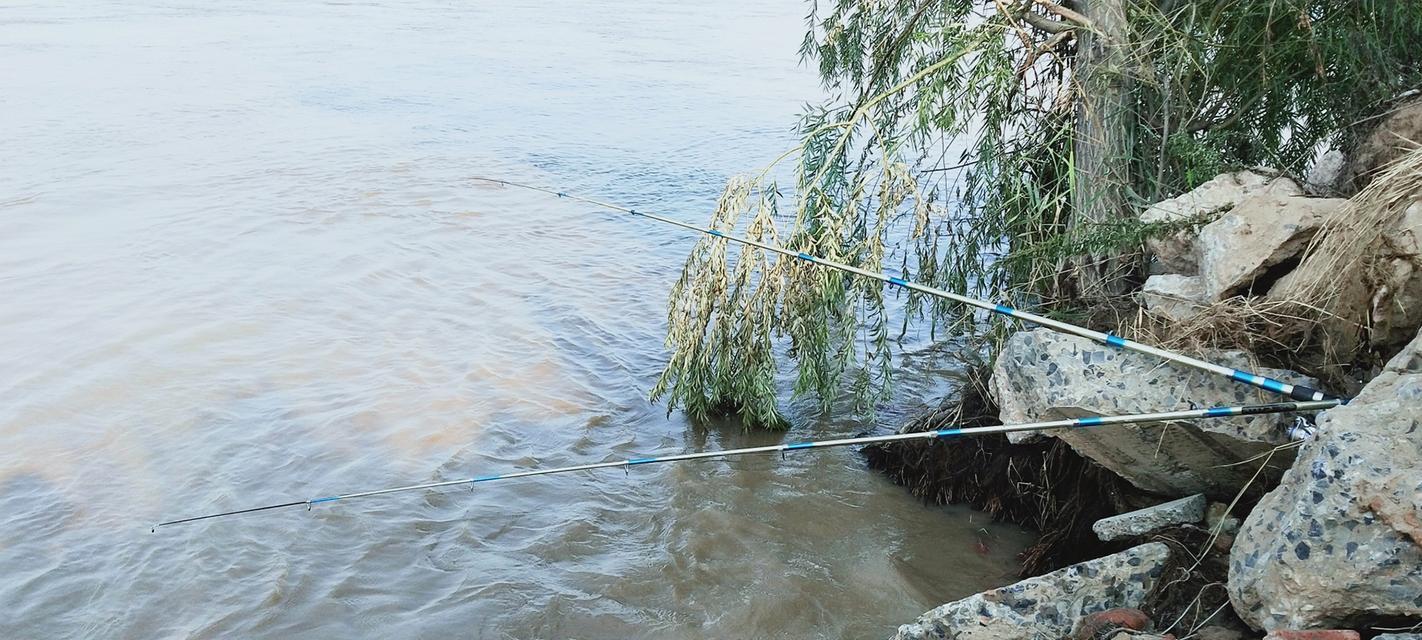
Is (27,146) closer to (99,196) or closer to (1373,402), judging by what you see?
(99,196)

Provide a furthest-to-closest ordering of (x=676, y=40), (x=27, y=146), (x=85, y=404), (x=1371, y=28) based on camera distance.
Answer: (x=676, y=40) < (x=27, y=146) < (x=85, y=404) < (x=1371, y=28)

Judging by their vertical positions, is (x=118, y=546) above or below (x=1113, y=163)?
below

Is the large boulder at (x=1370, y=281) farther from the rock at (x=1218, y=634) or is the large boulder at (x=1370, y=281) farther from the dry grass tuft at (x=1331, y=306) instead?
the rock at (x=1218, y=634)

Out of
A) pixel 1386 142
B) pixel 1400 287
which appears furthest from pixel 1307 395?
pixel 1386 142

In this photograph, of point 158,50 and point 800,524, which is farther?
point 158,50

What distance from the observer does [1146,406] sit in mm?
4047

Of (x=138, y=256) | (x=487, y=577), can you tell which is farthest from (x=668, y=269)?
(x=487, y=577)

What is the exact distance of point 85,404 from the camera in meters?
6.70

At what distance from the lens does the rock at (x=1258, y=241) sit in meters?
4.10

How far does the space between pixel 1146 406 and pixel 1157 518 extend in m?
0.45

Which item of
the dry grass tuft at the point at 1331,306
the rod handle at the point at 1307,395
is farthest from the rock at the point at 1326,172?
the rod handle at the point at 1307,395

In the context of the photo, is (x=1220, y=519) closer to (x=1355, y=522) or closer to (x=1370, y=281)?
(x=1370, y=281)

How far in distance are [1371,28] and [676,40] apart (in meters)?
17.4

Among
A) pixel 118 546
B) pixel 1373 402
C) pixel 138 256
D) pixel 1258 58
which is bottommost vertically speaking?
pixel 118 546
